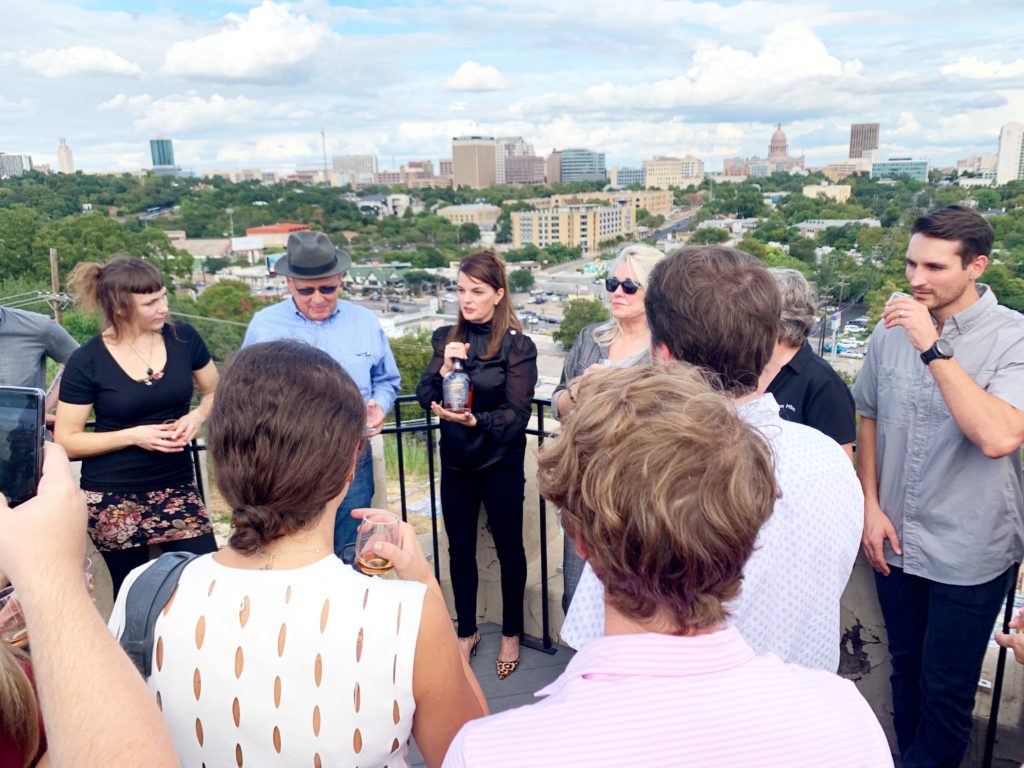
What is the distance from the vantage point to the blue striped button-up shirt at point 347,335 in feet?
10.8

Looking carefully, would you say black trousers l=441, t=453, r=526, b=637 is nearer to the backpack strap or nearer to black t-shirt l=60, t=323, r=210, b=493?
black t-shirt l=60, t=323, r=210, b=493

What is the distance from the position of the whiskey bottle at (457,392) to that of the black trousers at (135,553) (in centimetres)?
118

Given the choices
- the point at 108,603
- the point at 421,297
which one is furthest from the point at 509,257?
the point at 108,603

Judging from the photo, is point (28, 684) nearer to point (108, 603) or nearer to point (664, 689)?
point (664, 689)

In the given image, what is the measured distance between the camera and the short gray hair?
2389 millimetres

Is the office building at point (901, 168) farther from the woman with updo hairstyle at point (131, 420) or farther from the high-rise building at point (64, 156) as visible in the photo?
the high-rise building at point (64, 156)

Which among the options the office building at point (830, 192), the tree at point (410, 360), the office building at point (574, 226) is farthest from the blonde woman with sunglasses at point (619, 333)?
the office building at point (574, 226)

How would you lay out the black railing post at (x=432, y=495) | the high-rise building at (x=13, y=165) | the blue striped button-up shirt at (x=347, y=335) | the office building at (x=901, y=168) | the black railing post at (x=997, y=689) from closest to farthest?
the black railing post at (x=997, y=689)
the black railing post at (x=432, y=495)
the blue striped button-up shirt at (x=347, y=335)
the high-rise building at (x=13, y=165)
the office building at (x=901, y=168)

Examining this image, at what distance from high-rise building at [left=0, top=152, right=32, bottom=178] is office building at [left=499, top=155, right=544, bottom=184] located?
300 feet

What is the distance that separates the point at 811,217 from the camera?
133ft

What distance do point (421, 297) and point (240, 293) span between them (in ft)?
58.7

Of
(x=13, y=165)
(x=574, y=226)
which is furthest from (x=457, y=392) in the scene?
(x=574, y=226)

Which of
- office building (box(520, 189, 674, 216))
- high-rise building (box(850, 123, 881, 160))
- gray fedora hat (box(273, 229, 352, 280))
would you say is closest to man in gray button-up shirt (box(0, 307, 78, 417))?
gray fedora hat (box(273, 229, 352, 280))

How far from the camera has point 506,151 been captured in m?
143
